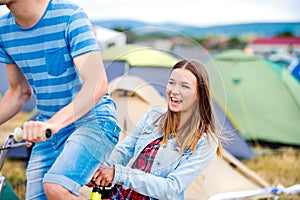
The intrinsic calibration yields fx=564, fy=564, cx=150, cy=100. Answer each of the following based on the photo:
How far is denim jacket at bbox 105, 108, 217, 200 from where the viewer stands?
4.58 feet

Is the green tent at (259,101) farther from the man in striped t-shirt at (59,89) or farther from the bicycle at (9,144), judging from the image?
the man in striped t-shirt at (59,89)

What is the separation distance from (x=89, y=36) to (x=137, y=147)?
311 millimetres

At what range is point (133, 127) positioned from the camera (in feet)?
4.73

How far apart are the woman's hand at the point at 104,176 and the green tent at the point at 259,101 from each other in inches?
117

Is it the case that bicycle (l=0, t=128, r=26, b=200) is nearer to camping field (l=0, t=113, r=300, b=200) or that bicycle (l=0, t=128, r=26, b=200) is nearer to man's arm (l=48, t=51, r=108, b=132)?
man's arm (l=48, t=51, r=108, b=132)

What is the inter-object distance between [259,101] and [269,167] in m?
0.79

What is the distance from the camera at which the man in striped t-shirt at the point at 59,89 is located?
1331 millimetres

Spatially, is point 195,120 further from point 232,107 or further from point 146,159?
point 232,107

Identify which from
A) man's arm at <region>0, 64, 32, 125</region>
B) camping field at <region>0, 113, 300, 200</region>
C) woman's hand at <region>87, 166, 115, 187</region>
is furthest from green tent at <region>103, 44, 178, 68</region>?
camping field at <region>0, 113, 300, 200</region>

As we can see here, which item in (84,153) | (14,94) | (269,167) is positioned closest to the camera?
(84,153)

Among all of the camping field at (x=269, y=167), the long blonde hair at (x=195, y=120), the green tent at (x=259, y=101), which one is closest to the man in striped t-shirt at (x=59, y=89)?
the long blonde hair at (x=195, y=120)

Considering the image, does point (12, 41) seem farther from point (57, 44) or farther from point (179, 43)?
point (179, 43)

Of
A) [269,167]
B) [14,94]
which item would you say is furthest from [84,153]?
[269,167]

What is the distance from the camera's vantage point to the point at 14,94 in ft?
5.64
